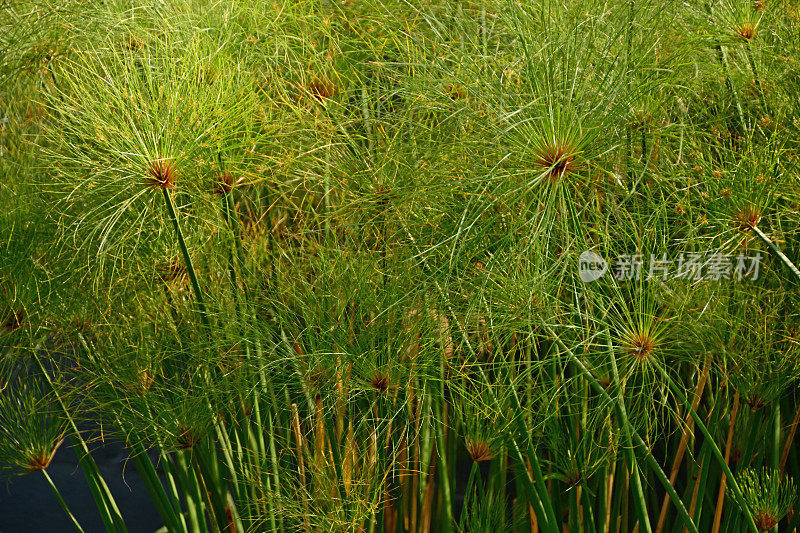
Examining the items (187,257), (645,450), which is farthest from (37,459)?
(645,450)

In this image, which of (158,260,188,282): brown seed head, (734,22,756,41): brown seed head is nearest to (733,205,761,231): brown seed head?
(734,22,756,41): brown seed head

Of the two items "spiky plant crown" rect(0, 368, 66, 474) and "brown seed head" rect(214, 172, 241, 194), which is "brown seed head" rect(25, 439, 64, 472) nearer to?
"spiky plant crown" rect(0, 368, 66, 474)

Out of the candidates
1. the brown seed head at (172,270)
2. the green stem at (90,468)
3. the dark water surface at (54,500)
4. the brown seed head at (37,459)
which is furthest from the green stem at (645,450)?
the dark water surface at (54,500)

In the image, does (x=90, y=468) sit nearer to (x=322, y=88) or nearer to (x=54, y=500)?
(x=322, y=88)

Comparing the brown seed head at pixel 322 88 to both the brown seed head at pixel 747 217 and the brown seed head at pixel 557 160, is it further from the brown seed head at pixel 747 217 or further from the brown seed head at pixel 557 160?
the brown seed head at pixel 747 217

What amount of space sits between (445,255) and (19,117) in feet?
2.96

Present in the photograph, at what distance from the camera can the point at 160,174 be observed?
0.91 metres

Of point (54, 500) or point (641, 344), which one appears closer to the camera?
point (641, 344)

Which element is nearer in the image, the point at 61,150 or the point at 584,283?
the point at 584,283

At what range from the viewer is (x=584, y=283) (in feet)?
3.04

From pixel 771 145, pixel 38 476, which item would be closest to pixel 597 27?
pixel 771 145

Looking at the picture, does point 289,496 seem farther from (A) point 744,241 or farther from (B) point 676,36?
(B) point 676,36

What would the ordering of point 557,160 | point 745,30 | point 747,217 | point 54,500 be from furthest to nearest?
point 54,500, point 745,30, point 747,217, point 557,160

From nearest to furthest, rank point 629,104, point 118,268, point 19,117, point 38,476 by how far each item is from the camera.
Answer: point 629,104 → point 118,268 → point 19,117 → point 38,476
